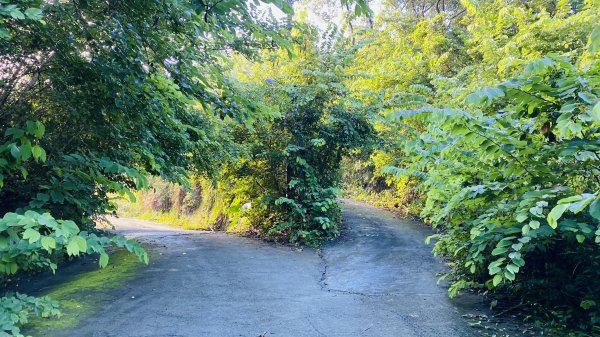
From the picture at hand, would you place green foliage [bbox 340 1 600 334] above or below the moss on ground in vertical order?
above

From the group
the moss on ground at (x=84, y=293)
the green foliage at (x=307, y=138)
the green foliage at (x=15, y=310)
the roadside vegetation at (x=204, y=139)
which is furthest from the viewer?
the green foliage at (x=307, y=138)

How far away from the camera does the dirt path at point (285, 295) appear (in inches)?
168

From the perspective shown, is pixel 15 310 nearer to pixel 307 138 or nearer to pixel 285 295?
pixel 285 295

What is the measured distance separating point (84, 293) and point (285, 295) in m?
2.89

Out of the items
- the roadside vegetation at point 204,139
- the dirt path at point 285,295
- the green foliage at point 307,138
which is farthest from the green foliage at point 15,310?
the green foliage at point 307,138

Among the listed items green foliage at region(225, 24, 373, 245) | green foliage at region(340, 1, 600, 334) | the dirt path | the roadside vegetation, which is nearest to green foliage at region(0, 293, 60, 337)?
the roadside vegetation

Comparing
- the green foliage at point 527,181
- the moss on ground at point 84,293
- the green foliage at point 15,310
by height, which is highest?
the green foliage at point 527,181

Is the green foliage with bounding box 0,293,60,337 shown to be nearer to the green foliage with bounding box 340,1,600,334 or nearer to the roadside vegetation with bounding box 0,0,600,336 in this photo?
the roadside vegetation with bounding box 0,0,600,336

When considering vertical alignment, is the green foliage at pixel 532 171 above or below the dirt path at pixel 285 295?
above

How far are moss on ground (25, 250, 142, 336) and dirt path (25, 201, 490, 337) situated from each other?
0.17 metres

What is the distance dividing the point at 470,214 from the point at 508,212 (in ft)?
3.54

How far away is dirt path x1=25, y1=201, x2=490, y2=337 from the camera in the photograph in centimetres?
426

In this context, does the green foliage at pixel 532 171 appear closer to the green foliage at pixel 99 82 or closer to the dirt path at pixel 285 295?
the dirt path at pixel 285 295

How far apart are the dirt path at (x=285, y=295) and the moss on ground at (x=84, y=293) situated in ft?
0.54
